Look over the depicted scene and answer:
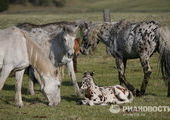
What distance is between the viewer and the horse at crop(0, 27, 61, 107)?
11305mm

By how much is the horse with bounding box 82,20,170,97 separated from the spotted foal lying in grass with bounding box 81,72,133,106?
1.21m

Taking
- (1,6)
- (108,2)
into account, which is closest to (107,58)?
(1,6)

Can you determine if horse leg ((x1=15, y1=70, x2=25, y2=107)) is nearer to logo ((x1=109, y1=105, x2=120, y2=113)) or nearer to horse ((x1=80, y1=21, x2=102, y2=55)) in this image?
logo ((x1=109, y1=105, x2=120, y2=113))

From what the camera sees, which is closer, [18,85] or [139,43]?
[18,85]

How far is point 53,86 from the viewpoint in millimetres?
11500

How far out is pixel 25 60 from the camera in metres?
11.5

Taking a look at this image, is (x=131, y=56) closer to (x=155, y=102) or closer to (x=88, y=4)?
(x=155, y=102)

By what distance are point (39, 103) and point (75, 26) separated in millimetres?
2331

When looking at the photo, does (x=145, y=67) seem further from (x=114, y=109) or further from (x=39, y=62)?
(x=39, y=62)

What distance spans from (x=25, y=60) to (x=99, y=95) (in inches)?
72.5

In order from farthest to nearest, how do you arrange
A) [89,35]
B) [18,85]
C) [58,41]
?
1. [89,35]
2. [58,41]
3. [18,85]

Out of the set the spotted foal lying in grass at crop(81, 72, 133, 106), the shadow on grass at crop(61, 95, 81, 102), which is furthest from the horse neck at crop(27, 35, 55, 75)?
the shadow on grass at crop(61, 95, 81, 102)

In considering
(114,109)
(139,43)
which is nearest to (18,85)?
(114,109)

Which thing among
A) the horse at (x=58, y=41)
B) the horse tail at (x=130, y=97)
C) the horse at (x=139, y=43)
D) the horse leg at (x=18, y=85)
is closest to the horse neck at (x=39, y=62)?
the horse leg at (x=18, y=85)
